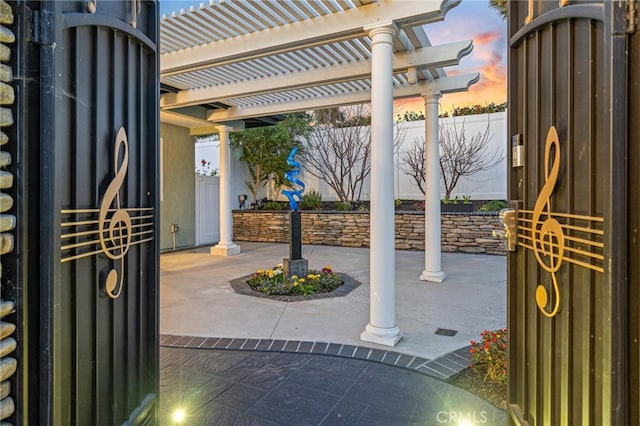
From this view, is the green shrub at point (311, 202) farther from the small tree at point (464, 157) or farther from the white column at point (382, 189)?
the white column at point (382, 189)

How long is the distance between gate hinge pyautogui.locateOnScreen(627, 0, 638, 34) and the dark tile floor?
198cm

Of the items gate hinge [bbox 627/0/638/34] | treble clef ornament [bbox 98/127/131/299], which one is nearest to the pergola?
treble clef ornament [bbox 98/127/131/299]

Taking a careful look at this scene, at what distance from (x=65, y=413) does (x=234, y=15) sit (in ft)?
11.9

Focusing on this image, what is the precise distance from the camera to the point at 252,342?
3.23 meters

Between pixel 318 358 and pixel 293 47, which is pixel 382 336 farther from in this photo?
pixel 293 47

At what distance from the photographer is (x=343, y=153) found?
37.1ft

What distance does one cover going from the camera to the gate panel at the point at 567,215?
3.26ft

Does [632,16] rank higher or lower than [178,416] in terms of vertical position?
higher

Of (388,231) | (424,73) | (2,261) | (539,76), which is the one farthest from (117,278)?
(424,73)

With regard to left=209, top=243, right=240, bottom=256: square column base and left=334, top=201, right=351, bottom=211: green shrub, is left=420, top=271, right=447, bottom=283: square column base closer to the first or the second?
left=209, top=243, right=240, bottom=256: square column base

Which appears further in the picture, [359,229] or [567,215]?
[359,229]

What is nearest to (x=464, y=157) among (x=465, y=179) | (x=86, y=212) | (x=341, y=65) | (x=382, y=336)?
(x=465, y=179)

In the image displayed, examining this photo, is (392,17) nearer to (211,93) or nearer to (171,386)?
(171,386)

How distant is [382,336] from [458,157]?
7.97 m
